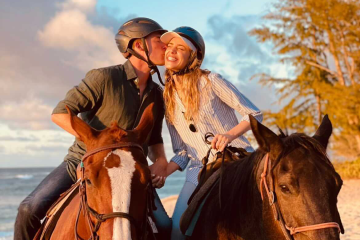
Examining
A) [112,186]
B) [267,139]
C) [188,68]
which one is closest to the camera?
[112,186]

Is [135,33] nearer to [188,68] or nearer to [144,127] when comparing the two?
[188,68]

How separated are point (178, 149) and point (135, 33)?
1362 mm

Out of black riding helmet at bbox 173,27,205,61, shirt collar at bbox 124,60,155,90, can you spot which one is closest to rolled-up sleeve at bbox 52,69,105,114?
shirt collar at bbox 124,60,155,90

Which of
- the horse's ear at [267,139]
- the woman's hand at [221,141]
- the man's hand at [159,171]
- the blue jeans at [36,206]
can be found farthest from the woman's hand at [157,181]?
the horse's ear at [267,139]

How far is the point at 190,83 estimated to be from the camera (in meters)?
4.25

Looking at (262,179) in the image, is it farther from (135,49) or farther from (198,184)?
(135,49)

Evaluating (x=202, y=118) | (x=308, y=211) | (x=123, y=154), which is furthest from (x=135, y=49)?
(x=308, y=211)

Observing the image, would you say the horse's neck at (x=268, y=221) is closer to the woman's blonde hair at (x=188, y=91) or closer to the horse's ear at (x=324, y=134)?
the horse's ear at (x=324, y=134)

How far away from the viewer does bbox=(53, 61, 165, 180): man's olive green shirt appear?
13.6 ft

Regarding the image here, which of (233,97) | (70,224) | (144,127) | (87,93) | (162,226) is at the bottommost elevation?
(162,226)

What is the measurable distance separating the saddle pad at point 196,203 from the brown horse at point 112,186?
80 cm

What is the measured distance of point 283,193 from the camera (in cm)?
269

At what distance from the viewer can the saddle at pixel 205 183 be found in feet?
12.1

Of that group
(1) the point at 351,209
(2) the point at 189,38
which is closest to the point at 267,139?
(2) the point at 189,38
